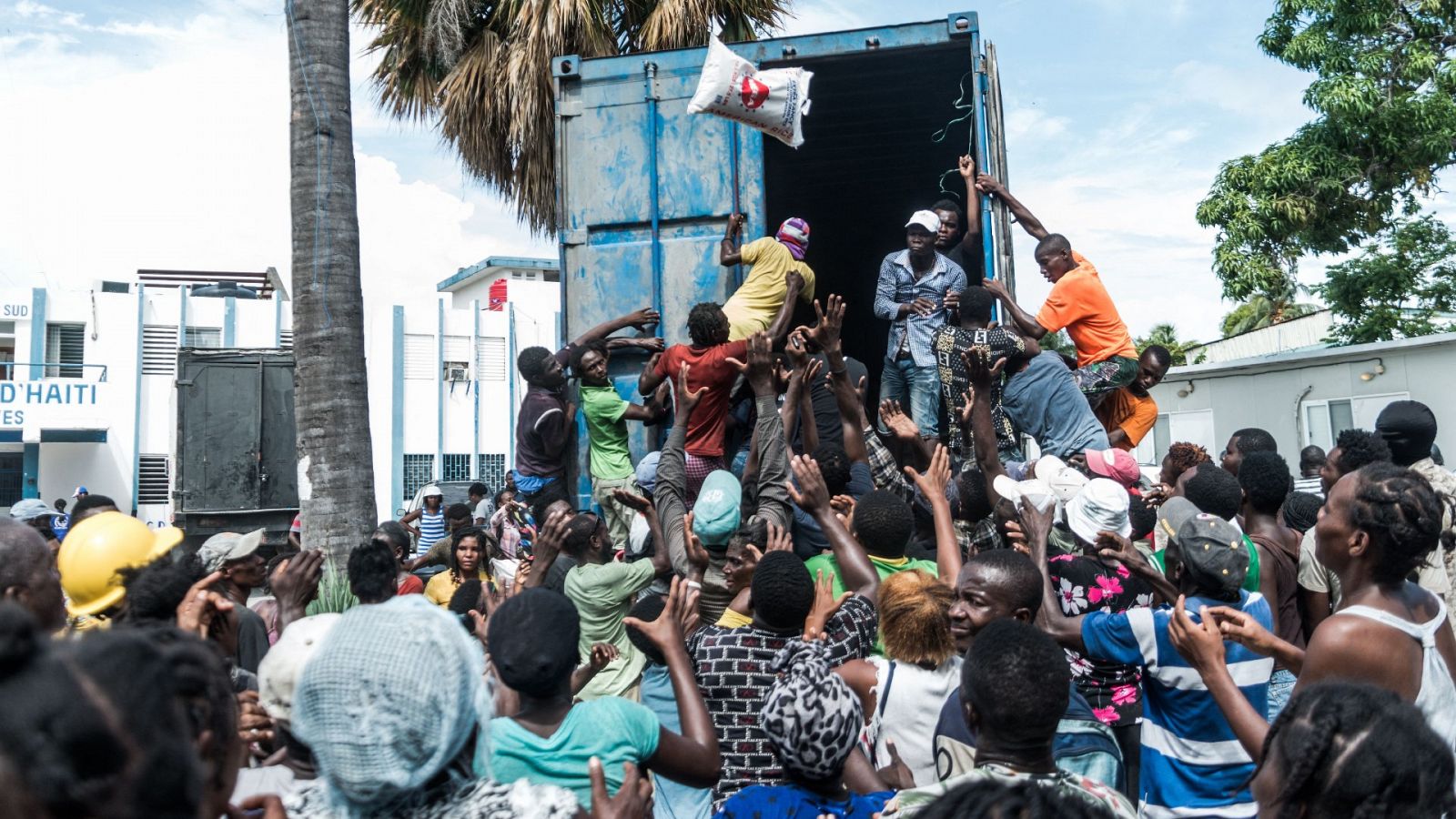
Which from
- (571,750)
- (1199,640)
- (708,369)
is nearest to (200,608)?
(571,750)

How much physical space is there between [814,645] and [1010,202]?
443 cm

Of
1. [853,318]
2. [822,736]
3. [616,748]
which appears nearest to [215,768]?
[616,748]

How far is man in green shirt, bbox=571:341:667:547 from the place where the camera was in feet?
20.9

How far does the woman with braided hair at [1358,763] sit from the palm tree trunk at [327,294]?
16.8 feet

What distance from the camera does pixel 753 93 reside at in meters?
6.11

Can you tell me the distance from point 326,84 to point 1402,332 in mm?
16654

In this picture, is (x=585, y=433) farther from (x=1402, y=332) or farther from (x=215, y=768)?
(x=1402, y=332)

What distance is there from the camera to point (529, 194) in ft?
40.2

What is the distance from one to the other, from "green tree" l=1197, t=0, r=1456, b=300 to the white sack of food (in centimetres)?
1059

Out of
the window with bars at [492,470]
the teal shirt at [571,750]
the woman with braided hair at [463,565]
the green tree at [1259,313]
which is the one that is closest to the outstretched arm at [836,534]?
the teal shirt at [571,750]

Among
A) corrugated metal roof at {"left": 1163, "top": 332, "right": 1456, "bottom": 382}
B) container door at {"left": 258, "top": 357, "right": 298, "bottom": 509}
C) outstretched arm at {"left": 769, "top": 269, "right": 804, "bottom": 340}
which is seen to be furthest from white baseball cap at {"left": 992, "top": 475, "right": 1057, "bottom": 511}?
corrugated metal roof at {"left": 1163, "top": 332, "right": 1456, "bottom": 382}

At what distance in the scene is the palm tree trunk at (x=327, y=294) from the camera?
5898 millimetres

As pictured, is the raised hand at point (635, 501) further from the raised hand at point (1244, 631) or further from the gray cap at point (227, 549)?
the raised hand at point (1244, 631)

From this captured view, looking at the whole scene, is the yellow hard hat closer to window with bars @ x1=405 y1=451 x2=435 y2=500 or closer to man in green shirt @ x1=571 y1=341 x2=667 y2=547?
man in green shirt @ x1=571 y1=341 x2=667 y2=547
